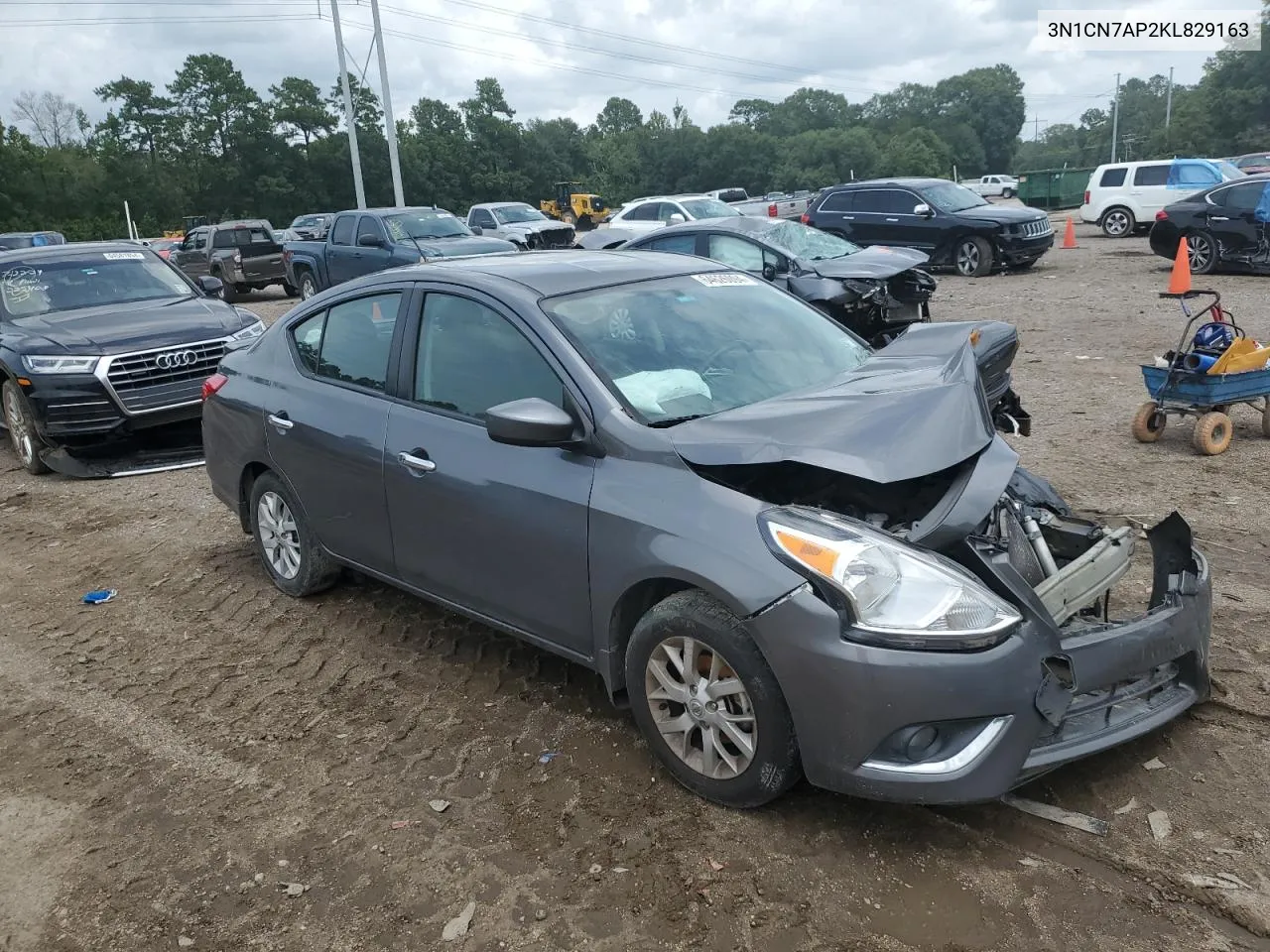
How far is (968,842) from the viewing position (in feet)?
10.1

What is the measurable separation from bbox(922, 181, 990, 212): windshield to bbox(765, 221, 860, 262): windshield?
582 cm

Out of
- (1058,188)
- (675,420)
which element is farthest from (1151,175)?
(675,420)

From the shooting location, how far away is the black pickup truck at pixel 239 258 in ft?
73.7

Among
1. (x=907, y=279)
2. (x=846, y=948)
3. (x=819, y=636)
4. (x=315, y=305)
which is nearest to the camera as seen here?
(x=846, y=948)

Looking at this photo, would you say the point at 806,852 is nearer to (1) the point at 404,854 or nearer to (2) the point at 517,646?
(1) the point at 404,854

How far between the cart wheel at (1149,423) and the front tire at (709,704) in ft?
17.2

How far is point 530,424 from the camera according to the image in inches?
137

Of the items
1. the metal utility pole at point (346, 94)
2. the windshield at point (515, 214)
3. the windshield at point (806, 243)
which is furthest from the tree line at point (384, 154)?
the windshield at point (806, 243)

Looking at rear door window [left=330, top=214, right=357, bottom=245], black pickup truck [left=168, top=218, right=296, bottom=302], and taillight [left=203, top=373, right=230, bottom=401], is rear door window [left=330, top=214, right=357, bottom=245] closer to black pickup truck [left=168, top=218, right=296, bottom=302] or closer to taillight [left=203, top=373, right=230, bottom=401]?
black pickup truck [left=168, top=218, right=296, bottom=302]

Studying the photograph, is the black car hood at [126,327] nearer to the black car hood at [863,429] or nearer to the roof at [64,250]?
the roof at [64,250]

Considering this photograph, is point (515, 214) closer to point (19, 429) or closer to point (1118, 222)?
point (1118, 222)

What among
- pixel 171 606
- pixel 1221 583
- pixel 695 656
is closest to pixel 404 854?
pixel 695 656

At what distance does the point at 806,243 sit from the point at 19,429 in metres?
9.03

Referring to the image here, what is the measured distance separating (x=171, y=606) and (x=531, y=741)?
2608 millimetres
